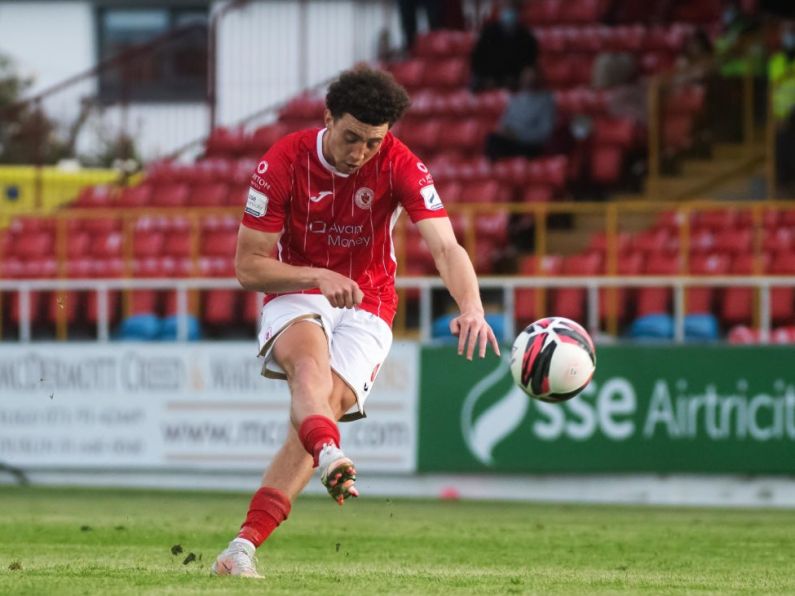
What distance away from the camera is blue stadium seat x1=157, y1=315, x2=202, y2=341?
16797 millimetres

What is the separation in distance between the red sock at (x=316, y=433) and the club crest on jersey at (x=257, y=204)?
98 centimetres

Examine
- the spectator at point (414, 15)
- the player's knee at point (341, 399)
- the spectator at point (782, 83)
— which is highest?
the spectator at point (414, 15)

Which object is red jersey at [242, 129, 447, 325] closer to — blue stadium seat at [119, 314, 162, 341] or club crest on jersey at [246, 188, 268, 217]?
club crest on jersey at [246, 188, 268, 217]

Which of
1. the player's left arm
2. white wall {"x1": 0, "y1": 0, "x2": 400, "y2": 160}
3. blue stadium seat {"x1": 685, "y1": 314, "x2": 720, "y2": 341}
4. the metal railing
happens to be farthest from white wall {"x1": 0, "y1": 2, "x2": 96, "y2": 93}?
the player's left arm

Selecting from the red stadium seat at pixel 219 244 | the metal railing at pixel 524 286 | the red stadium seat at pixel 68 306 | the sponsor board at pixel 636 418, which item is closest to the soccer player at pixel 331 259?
the sponsor board at pixel 636 418

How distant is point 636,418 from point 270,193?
24.1ft

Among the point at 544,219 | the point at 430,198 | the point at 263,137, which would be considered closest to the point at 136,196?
the point at 263,137

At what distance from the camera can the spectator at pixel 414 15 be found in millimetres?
23875

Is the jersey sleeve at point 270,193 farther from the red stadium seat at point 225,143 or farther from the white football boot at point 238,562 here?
the red stadium seat at point 225,143

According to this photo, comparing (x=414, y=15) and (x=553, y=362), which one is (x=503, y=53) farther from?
(x=553, y=362)

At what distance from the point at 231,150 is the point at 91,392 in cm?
735

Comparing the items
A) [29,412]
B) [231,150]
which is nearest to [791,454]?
[29,412]

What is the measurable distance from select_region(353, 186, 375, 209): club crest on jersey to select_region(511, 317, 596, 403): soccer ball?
1.08 m

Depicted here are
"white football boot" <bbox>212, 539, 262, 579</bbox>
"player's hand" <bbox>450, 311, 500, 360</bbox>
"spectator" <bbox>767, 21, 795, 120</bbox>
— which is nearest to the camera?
"player's hand" <bbox>450, 311, 500, 360</bbox>
